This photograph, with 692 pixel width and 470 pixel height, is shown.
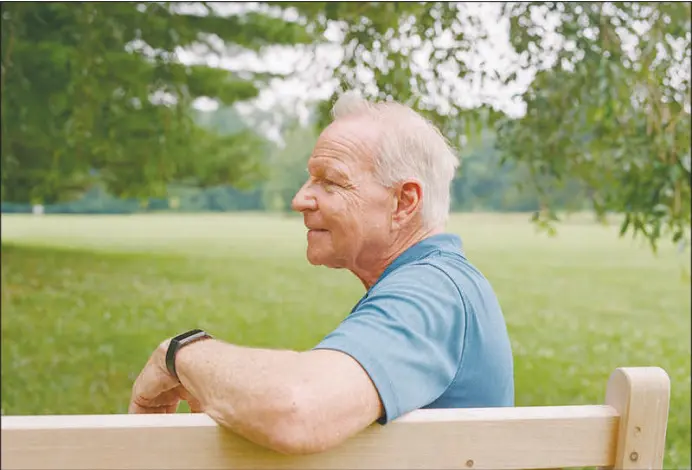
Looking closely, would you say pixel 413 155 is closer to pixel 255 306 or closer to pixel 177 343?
pixel 177 343

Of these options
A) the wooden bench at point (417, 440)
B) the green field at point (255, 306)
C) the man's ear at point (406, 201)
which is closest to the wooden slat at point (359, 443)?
the wooden bench at point (417, 440)

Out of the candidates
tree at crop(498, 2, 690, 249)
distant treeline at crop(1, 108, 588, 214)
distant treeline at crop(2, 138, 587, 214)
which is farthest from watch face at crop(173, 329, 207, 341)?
distant treeline at crop(2, 138, 587, 214)

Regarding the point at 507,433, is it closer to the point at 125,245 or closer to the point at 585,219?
the point at 125,245

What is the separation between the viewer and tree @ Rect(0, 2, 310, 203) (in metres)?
5.34

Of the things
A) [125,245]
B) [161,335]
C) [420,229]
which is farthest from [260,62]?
[125,245]

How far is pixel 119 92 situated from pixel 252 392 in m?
10.4

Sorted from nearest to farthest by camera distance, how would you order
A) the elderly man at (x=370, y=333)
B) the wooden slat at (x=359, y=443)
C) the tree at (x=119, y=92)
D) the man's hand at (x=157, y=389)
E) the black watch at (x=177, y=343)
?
the wooden slat at (x=359, y=443) < the elderly man at (x=370, y=333) < the black watch at (x=177, y=343) < the man's hand at (x=157, y=389) < the tree at (x=119, y=92)

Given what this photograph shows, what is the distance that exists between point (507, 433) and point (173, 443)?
358 mm

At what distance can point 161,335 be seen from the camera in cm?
1033

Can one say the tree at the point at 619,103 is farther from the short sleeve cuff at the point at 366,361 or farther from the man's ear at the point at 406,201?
the short sleeve cuff at the point at 366,361

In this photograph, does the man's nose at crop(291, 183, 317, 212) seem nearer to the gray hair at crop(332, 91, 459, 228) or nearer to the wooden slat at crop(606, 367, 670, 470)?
the gray hair at crop(332, 91, 459, 228)

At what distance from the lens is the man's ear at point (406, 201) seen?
1.45m

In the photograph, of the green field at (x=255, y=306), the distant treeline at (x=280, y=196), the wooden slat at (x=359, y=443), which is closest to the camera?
the wooden slat at (x=359, y=443)

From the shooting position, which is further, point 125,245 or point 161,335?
point 125,245
